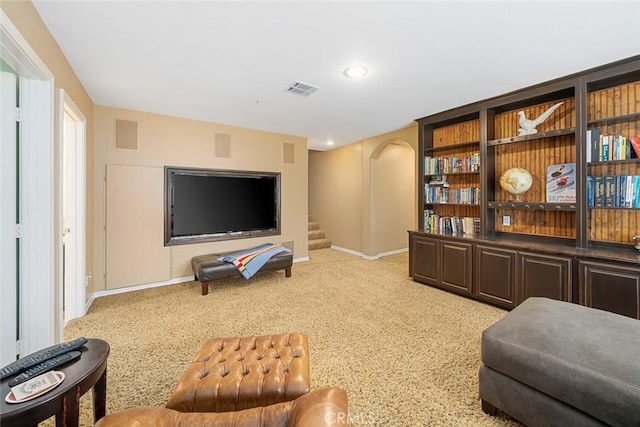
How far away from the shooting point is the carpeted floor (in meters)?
1.69

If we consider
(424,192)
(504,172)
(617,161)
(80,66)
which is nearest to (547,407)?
A: (617,161)

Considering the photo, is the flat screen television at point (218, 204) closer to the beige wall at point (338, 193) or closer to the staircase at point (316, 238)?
the staircase at point (316, 238)

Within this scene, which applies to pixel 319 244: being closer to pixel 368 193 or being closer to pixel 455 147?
pixel 368 193

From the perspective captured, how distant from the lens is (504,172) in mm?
3453

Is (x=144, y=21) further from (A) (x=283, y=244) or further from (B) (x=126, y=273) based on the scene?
(A) (x=283, y=244)

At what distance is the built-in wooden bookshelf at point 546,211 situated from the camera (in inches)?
98.8

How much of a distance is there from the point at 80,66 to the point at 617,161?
517cm

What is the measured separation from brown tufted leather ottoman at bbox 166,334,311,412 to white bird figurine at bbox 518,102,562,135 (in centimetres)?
341

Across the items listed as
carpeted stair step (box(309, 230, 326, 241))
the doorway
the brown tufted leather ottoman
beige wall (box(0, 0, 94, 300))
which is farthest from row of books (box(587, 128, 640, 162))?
the doorway

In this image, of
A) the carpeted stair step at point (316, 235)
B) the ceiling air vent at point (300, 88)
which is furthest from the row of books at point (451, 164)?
the carpeted stair step at point (316, 235)

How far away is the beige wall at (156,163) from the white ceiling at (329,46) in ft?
1.77

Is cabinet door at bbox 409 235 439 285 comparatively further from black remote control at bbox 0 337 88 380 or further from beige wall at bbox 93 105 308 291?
black remote control at bbox 0 337 88 380

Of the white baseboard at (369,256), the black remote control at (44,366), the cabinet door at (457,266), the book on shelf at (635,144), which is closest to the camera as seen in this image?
the black remote control at (44,366)

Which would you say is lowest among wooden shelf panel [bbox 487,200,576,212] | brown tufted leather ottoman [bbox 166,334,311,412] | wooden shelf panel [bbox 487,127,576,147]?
brown tufted leather ottoman [bbox 166,334,311,412]
